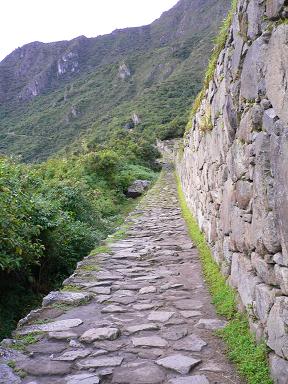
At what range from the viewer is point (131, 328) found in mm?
4008

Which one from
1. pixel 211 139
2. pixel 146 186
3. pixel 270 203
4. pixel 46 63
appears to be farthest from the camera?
pixel 46 63

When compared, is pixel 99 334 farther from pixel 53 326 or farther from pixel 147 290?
pixel 147 290

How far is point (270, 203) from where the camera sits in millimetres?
2959

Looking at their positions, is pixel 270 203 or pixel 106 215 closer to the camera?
pixel 270 203

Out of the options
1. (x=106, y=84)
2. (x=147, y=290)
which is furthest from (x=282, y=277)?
(x=106, y=84)

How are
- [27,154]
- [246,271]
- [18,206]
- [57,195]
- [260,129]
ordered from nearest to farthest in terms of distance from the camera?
[260,129] → [246,271] → [18,206] → [57,195] → [27,154]

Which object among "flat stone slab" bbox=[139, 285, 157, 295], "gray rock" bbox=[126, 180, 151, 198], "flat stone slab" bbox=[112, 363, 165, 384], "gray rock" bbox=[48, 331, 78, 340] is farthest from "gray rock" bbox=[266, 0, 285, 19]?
"gray rock" bbox=[126, 180, 151, 198]

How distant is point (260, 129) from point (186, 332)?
1878mm

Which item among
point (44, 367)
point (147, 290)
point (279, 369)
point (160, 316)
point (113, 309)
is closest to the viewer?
point (279, 369)

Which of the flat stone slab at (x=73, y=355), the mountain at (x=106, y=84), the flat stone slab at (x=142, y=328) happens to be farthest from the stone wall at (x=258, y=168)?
the mountain at (x=106, y=84)

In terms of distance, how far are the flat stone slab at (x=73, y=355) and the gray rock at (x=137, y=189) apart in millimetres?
13136

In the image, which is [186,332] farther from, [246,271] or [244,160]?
[244,160]

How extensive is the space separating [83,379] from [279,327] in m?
1.40

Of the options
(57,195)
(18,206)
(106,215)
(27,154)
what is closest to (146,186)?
(106,215)
